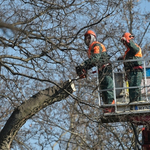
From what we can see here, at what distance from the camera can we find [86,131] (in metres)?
13.2

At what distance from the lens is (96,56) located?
6957 millimetres

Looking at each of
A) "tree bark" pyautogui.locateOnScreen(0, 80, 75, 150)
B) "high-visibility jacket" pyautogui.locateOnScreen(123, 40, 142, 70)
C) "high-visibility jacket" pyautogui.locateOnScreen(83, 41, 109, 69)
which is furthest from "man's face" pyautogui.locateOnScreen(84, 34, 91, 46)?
"tree bark" pyautogui.locateOnScreen(0, 80, 75, 150)

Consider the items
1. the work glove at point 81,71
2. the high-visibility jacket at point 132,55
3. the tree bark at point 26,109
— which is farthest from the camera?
the high-visibility jacket at point 132,55

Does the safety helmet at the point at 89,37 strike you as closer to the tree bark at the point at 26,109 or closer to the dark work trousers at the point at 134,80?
the dark work trousers at the point at 134,80

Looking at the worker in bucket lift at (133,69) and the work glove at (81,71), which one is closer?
the work glove at (81,71)

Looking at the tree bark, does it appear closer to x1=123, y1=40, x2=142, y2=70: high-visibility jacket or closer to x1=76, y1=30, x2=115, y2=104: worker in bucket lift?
x1=76, y1=30, x2=115, y2=104: worker in bucket lift

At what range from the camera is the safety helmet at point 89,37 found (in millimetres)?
7676

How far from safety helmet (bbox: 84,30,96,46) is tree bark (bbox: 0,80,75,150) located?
5.33ft

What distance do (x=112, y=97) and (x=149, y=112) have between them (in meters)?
0.82

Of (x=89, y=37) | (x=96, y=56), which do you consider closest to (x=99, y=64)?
(x=96, y=56)

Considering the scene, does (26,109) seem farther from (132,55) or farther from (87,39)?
(132,55)

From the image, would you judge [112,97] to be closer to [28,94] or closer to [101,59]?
[101,59]

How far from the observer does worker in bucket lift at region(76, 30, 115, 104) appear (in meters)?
6.83

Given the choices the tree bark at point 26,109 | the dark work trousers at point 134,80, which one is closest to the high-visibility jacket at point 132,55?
the dark work trousers at point 134,80
